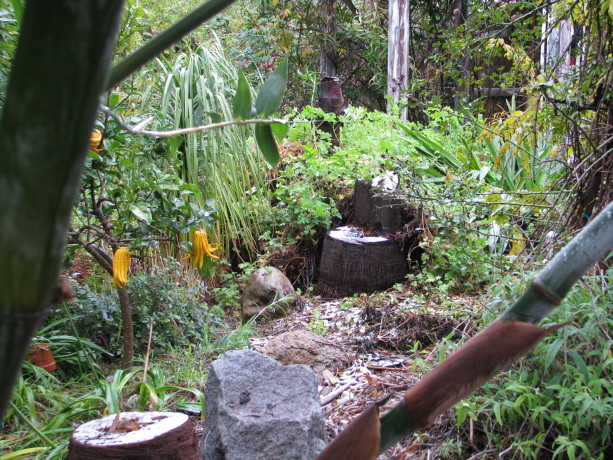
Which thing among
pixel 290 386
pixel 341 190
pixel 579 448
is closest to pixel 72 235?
pixel 290 386

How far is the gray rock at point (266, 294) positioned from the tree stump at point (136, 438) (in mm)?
2677

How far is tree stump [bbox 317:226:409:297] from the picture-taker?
5.20 m

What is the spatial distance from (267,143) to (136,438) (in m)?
1.67

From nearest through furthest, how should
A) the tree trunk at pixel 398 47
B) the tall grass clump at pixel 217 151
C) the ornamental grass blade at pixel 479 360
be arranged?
the ornamental grass blade at pixel 479 360
the tall grass clump at pixel 217 151
the tree trunk at pixel 398 47

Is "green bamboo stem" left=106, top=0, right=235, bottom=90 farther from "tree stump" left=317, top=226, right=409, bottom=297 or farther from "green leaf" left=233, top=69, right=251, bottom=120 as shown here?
"tree stump" left=317, top=226, right=409, bottom=297

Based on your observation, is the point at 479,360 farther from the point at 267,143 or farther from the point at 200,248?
the point at 200,248

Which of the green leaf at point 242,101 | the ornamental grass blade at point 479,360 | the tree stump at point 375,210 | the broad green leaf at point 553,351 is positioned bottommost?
the broad green leaf at point 553,351

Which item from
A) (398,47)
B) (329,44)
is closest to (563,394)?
(398,47)

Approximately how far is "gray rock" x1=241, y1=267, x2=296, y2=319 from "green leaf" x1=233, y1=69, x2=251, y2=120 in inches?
168

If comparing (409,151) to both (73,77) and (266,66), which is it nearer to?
(266,66)

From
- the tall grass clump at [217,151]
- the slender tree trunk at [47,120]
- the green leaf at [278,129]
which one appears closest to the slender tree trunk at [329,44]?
the tall grass clump at [217,151]

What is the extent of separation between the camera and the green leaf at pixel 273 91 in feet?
1.76

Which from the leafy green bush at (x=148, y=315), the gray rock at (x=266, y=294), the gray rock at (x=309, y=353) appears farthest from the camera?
the gray rock at (x=266, y=294)

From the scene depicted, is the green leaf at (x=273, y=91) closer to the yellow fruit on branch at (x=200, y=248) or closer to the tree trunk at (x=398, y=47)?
the yellow fruit on branch at (x=200, y=248)
